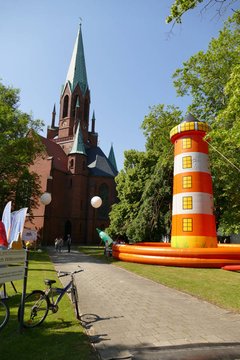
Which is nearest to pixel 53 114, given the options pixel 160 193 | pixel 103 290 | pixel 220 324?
pixel 160 193

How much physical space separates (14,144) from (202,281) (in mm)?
20382

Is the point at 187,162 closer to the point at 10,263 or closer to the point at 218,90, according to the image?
the point at 218,90

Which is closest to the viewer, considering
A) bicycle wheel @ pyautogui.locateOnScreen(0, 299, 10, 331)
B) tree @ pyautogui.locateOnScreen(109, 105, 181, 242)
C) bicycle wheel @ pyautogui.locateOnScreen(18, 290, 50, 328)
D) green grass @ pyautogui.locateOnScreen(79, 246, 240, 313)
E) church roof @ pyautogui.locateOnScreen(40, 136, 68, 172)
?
bicycle wheel @ pyautogui.locateOnScreen(0, 299, 10, 331)

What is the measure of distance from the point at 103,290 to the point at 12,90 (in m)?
24.7

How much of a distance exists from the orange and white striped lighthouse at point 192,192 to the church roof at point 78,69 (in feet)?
149

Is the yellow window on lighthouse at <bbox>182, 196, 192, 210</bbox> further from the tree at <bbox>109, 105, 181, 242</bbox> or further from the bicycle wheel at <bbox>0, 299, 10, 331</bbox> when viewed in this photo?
the bicycle wheel at <bbox>0, 299, 10, 331</bbox>

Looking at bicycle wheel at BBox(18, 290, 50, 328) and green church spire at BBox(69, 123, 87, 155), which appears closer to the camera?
bicycle wheel at BBox(18, 290, 50, 328)

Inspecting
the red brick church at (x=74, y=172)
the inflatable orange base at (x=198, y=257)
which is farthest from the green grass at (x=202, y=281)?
the red brick church at (x=74, y=172)

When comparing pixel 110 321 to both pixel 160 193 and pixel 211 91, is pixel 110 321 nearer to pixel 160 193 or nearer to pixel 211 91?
pixel 211 91

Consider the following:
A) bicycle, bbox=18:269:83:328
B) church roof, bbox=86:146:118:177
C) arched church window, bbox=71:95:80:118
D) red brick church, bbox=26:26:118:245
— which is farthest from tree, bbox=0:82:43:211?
arched church window, bbox=71:95:80:118

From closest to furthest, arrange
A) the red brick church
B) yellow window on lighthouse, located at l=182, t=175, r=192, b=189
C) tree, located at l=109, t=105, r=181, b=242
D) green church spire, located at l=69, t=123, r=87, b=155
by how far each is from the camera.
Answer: yellow window on lighthouse, located at l=182, t=175, r=192, b=189 < tree, located at l=109, t=105, r=181, b=242 < the red brick church < green church spire, located at l=69, t=123, r=87, b=155

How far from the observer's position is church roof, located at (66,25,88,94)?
59628mm

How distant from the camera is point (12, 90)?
29.4m

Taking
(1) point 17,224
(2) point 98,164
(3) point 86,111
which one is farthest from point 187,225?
(3) point 86,111
